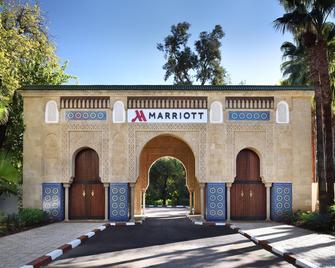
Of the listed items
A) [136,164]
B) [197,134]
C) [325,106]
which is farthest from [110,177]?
[325,106]

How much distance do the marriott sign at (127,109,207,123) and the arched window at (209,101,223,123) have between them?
28 cm

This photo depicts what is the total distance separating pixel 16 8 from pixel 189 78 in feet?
68.2

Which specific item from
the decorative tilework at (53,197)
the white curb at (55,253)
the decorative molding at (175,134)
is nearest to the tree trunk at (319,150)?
the decorative molding at (175,134)

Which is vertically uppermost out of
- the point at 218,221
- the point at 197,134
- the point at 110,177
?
the point at 197,134

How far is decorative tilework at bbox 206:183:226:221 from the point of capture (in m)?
18.5

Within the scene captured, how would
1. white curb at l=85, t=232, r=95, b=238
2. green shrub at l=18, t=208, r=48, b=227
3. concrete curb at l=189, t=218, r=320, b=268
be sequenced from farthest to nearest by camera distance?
green shrub at l=18, t=208, r=48, b=227 < white curb at l=85, t=232, r=95, b=238 < concrete curb at l=189, t=218, r=320, b=268

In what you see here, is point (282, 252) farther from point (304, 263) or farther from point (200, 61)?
point (200, 61)

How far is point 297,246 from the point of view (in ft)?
36.9

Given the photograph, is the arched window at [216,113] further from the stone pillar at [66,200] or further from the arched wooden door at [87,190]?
the stone pillar at [66,200]

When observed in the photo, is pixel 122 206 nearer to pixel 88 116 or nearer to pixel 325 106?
pixel 88 116

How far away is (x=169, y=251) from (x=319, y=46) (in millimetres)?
9903

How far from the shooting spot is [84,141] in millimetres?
18672

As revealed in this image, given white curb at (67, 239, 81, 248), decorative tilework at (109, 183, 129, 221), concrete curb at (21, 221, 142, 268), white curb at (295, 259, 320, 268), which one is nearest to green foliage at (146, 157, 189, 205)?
decorative tilework at (109, 183, 129, 221)

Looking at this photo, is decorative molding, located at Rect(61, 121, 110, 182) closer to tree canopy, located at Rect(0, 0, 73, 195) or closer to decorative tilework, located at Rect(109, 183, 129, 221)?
decorative tilework, located at Rect(109, 183, 129, 221)
